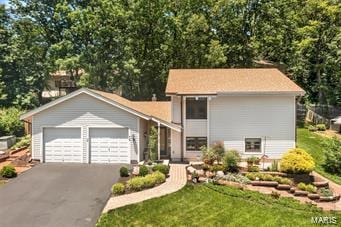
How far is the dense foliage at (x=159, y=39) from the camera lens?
37.4m

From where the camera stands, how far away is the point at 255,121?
2344cm

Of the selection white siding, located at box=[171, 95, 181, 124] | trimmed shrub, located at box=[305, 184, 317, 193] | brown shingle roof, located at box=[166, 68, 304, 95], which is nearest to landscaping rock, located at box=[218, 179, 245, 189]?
trimmed shrub, located at box=[305, 184, 317, 193]

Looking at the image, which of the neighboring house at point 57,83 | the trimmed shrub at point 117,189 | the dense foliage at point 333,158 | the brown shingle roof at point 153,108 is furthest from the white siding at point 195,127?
the neighboring house at point 57,83

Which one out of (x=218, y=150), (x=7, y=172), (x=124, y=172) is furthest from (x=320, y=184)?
(x=7, y=172)

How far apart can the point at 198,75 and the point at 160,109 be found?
4.03m

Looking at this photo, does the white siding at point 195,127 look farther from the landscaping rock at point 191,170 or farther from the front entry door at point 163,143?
the landscaping rock at point 191,170

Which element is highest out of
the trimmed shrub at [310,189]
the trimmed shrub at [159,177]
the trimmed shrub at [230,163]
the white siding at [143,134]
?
the white siding at [143,134]

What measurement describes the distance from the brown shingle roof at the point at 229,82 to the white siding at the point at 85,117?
3.65 meters

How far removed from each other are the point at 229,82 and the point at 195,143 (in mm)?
5145

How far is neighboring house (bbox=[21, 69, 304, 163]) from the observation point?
73.7 ft

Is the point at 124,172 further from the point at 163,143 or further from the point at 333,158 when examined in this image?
the point at 333,158

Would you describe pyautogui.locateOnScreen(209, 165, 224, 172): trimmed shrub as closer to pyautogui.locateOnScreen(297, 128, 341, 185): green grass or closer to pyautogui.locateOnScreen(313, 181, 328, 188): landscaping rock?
pyautogui.locateOnScreen(313, 181, 328, 188): landscaping rock

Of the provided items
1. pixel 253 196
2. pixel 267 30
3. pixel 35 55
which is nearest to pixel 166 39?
pixel 267 30

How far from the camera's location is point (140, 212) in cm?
1425
